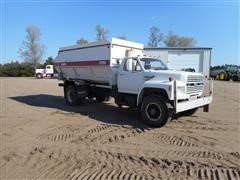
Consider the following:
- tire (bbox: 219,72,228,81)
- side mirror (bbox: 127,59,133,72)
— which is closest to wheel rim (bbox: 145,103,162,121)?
side mirror (bbox: 127,59,133,72)

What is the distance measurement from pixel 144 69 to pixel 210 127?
2.88 meters

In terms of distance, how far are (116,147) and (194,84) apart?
389cm

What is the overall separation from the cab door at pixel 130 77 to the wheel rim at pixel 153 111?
0.96 metres

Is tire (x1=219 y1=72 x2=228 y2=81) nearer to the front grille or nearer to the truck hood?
the front grille

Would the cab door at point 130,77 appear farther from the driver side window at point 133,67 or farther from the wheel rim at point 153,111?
the wheel rim at point 153,111

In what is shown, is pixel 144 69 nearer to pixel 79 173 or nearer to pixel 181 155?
pixel 181 155

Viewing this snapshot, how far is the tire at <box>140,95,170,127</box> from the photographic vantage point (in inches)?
308

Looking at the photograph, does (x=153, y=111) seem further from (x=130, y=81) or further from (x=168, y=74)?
(x=130, y=81)

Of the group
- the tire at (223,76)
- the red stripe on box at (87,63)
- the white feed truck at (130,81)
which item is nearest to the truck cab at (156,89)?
the white feed truck at (130,81)

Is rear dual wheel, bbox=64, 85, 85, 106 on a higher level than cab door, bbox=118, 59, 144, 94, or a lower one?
lower

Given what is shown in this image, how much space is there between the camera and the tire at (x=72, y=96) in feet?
39.9

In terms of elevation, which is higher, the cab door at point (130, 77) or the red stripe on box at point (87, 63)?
the red stripe on box at point (87, 63)

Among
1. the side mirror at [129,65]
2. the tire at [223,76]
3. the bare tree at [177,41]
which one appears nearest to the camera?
the side mirror at [129,65]

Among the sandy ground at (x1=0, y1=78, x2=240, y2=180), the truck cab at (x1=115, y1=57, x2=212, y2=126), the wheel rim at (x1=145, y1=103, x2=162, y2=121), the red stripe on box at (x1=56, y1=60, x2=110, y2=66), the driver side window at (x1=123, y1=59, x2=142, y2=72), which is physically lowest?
the sandy ground at (x1=0, y1=78, x2=240, y2=180)
